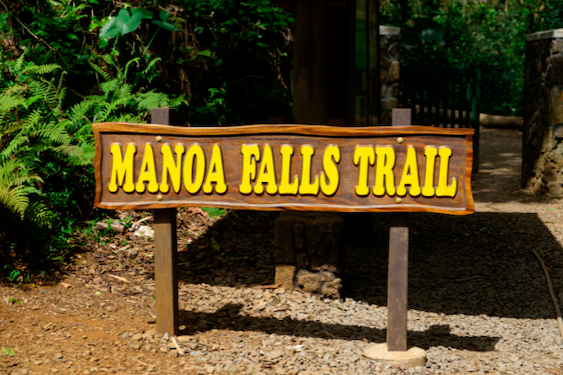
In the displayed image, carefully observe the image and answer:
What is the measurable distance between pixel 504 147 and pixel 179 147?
10.3 metres

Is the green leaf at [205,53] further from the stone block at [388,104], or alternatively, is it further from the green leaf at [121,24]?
the stone block at [388,104]

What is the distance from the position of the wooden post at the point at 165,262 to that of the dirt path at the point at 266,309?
166 mm

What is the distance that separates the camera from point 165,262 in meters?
3.66

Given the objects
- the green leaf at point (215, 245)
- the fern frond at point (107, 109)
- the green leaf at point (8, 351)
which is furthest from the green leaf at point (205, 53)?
the green leaf at point (8, 351)

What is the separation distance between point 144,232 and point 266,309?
1711 millimetres

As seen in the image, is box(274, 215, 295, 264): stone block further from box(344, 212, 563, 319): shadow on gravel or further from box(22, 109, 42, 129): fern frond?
box(22, 109, 42, 129): fern frond

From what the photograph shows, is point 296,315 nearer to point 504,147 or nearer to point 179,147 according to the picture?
point 179,147

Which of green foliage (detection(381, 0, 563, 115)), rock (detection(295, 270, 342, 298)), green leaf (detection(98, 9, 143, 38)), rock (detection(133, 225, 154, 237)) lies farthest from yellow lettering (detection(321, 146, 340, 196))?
green foliage (detection(381, 0, 563, 115))

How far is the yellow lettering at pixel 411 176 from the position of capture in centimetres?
338

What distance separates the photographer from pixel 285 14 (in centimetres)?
762

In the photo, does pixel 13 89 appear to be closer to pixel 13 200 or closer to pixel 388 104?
pixel 13 200

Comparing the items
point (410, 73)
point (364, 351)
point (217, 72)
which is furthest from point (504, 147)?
point (364, 351)

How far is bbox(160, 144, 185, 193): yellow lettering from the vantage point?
11.6 ft

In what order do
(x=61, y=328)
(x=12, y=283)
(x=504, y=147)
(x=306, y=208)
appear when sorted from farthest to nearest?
(x=504, y=147)
(x=12, y=283)
(x=61, y=328)
(x=306, y=208)
